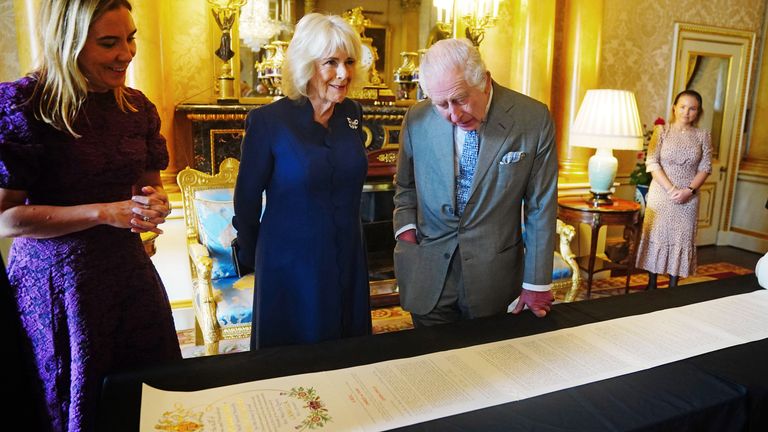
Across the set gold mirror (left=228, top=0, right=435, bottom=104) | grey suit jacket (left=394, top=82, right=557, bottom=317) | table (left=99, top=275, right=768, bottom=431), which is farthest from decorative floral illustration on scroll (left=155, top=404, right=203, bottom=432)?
gold mirror (left=228, top=0, right=435, bottom=104)

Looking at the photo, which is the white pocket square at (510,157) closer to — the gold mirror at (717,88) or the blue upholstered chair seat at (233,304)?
the blue upholstered chair seat at (233,304)

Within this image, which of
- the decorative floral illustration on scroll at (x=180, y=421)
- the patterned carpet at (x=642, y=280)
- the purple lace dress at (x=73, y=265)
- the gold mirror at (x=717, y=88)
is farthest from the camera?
the gold mirror at (x=717, y=88)

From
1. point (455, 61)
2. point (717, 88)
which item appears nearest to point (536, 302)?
point (455, 61)

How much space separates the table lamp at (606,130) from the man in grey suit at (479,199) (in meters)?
2.71

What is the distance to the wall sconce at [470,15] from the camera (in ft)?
14.5

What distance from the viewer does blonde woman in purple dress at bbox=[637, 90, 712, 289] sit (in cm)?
415

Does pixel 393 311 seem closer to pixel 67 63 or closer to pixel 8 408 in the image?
pixel 67 63

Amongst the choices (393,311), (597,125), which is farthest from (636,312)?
(597,125)

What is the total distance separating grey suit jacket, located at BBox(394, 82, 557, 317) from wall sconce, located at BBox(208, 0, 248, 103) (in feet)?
7.75

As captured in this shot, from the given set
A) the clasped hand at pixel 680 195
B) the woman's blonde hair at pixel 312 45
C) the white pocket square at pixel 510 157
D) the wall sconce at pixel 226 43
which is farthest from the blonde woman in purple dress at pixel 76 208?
the clasped hand at pixel 680 195

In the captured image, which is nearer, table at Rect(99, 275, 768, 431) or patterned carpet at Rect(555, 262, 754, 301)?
table at Rect(99, 275, 768, 431)

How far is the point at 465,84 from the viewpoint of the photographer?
63.3 inches

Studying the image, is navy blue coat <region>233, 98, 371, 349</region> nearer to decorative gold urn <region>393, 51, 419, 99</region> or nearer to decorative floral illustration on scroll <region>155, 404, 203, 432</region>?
decorative floral illustration on scroll <region>155, 404, 203, 432</region>

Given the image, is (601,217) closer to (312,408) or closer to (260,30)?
(260,30)
